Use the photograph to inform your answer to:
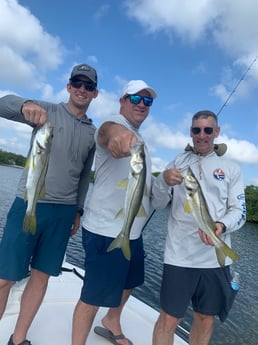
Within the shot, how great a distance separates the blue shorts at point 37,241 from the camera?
10.6 feet

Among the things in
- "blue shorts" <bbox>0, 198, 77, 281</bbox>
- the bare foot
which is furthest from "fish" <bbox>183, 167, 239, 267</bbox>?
the bare foot

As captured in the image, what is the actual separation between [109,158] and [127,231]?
0.84 m

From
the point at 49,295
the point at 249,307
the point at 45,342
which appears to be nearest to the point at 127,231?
the point at 45,342

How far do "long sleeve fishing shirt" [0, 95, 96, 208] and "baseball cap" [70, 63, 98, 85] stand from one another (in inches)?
15.9

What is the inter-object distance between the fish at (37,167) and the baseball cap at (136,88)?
1.21 metres

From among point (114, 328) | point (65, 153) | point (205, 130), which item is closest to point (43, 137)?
point (65, 153)

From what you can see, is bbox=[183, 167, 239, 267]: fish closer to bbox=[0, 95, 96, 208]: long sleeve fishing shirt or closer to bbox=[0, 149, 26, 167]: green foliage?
bbox=[0, 95, 96, 208]: long sleeve fishing shirt

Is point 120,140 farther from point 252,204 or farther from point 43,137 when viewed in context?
point 252,204

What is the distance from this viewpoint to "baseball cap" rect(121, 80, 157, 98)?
3.55m

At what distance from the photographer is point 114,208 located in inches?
132

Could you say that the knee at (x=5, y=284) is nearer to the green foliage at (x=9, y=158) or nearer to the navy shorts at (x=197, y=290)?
the navy shorts at (x=197, y=290)

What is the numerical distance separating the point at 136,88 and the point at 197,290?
2.40m

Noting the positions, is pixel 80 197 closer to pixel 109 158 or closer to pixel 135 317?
pixel 109 158

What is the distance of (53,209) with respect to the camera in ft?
11.2
